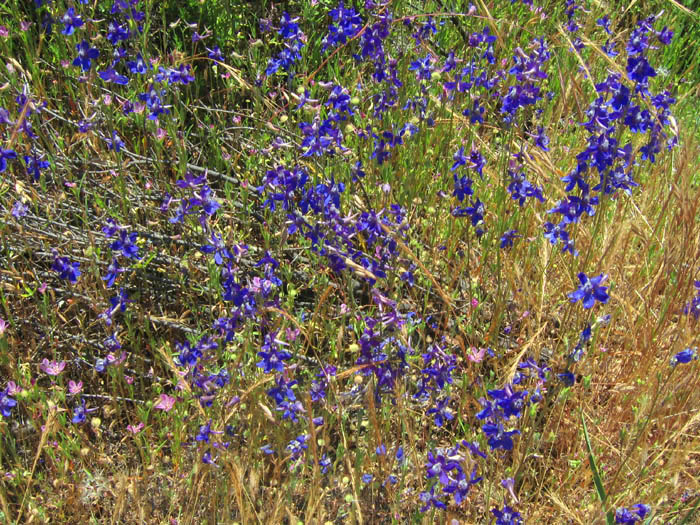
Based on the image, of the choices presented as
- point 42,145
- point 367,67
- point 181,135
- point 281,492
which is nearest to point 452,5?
point 367,67

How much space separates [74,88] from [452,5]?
208cm

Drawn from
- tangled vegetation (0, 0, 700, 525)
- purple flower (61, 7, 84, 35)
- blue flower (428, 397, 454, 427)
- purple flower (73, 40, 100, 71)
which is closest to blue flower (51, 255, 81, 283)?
tangled vegetation (0, 0, 700, 525)

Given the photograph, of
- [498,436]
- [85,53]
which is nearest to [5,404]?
[85,53]

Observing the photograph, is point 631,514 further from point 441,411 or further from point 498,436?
point 441,411

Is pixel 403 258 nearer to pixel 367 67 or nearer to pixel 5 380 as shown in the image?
pixel 5 380

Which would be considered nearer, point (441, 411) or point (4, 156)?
point (441, 411)

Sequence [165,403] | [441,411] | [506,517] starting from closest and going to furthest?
[506,517]
[441,411]
[165,403]

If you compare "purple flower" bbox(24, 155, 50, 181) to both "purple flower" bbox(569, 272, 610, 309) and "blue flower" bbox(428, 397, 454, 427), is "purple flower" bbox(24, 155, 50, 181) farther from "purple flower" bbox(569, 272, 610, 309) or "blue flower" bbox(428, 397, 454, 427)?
"purple flower" bbox(569, 272, 610, 309)

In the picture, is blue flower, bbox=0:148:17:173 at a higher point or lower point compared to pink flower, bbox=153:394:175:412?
higher

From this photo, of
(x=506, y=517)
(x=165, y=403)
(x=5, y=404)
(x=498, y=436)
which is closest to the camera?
(x=498, y=436)

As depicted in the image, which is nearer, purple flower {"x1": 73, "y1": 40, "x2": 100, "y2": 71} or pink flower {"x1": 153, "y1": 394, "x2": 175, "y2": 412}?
pink flower {"x1": 153, "y1": 394, "x2": 175, "y2": 412}

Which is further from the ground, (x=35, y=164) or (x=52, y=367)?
(x=35, y=164)

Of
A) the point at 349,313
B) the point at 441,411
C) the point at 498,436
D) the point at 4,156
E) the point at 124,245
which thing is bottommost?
the point at 498,436

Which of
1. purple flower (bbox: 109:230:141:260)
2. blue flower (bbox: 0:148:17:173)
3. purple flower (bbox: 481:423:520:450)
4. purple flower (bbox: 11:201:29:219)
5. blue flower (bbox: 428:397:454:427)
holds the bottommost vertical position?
purple flower (bbox: 481:423:520:450)
